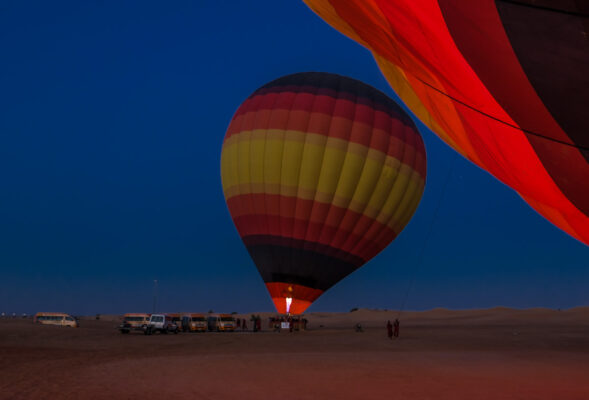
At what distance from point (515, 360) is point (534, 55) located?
15051 mm

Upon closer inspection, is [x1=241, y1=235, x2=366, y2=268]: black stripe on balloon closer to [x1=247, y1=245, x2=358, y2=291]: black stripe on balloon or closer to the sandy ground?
[x1=247, y1=245, x2=358, y2=291]: black stripe on balloon

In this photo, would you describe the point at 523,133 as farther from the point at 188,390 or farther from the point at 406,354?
the point at 406,354

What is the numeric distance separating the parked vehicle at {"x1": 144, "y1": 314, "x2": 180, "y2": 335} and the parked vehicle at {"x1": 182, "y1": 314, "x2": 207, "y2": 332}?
2086mm

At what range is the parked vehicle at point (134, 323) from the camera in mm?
31828

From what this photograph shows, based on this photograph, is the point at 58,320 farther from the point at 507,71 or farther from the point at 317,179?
the point at 507,71

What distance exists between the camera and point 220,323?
35875mm

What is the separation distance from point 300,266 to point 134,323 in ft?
39.3

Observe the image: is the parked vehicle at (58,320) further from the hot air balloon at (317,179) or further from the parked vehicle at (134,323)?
the hot air balloon at (317,179)

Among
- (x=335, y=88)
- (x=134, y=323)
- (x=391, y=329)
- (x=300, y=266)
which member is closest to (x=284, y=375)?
(x=300, y=266)

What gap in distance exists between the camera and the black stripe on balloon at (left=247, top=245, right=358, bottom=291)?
27.3 meters

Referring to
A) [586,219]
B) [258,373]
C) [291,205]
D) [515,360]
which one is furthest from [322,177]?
[586,219]

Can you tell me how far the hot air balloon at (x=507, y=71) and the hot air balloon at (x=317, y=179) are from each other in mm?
18632

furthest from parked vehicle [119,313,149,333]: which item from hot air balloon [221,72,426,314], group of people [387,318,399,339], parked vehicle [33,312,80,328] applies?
group of people [387,318,399,339]

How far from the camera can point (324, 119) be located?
2666 centimetres
